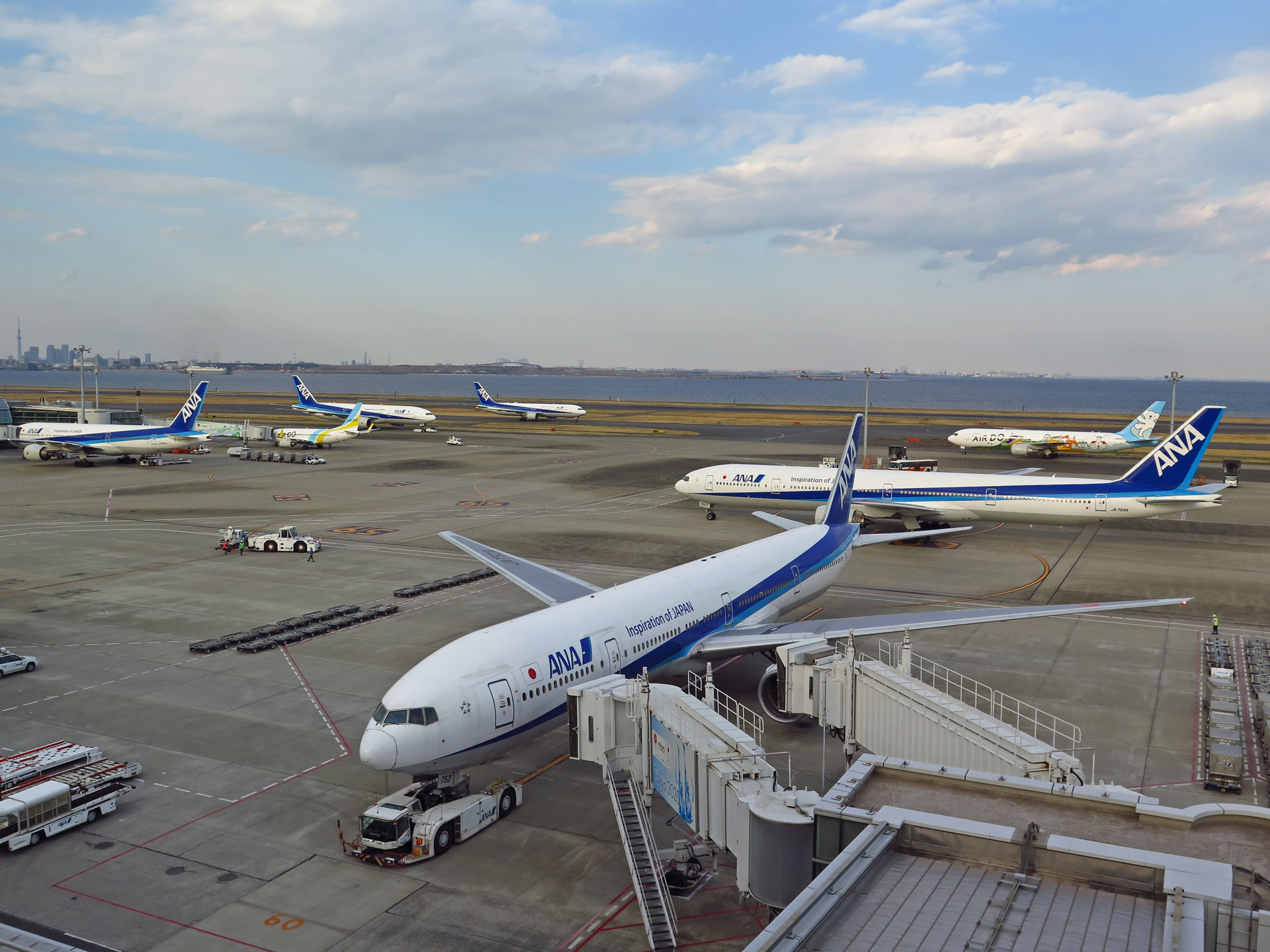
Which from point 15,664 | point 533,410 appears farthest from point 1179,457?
point 533,410

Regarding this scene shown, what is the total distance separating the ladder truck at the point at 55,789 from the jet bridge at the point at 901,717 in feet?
58.0

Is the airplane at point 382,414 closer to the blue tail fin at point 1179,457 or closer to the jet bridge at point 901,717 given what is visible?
the blue tail fin at point 1179,457

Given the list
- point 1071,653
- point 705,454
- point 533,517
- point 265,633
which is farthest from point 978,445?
point 265,633

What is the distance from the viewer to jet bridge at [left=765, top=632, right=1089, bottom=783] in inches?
669

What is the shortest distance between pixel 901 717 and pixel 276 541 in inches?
1782

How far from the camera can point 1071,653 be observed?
36250 mm

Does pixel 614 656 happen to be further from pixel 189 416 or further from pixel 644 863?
pixel 189 416

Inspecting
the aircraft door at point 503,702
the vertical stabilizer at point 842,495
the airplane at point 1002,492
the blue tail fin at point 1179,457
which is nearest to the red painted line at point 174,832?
the aircraft door at point 503,702

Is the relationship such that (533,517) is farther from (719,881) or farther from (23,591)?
(719,881)

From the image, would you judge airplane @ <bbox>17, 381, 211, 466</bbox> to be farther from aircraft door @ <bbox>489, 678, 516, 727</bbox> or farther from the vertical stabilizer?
aircraft door @ <bbox>489, 678, 516, 727</bbox>

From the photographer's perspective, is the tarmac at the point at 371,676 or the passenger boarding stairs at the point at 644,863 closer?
the passenger boarding stairs at the point at 644,863

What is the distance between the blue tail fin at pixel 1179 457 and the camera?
5206 cm

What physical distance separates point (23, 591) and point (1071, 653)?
49929mm

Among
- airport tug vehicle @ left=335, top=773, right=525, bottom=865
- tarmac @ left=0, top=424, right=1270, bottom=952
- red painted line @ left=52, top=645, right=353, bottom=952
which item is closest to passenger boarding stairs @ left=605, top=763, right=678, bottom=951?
tarmac @ left=0, top=424, right=1270, bottom=952
